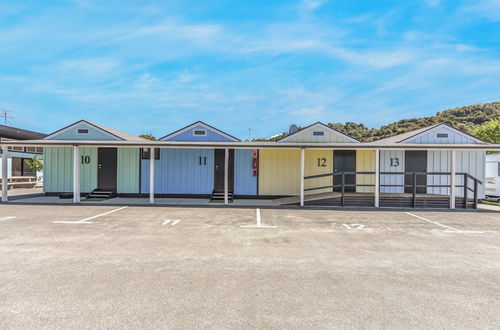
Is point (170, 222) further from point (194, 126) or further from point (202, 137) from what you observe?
point (194, 126)

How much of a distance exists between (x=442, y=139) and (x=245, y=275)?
1322 centimetres

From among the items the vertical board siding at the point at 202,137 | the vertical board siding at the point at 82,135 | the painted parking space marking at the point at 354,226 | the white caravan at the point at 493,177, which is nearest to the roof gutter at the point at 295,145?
the vertical board siding at the point at 82,135

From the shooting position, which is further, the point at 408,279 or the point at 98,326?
the point at 408,279

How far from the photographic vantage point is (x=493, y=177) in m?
13.0

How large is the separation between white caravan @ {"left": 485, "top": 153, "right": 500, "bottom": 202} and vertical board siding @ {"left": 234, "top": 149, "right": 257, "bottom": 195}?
1263 cm

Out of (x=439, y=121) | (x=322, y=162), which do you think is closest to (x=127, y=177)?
(x=322, y=162)

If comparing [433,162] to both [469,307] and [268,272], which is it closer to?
[469,307]

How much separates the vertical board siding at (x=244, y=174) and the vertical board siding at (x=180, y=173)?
1.24 metres

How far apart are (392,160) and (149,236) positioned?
443 inches

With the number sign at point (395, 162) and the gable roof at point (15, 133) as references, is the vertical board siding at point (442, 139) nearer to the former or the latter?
the number sign at point (395, 162)

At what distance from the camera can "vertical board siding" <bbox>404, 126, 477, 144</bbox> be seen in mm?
12227

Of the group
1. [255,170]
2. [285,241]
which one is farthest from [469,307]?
[255,170]

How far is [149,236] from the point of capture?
5.82m

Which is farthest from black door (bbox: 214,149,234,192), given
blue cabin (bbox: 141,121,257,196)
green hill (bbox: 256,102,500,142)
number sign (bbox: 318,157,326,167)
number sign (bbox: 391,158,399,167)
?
green hill (bbox: 256,102,500,142)
